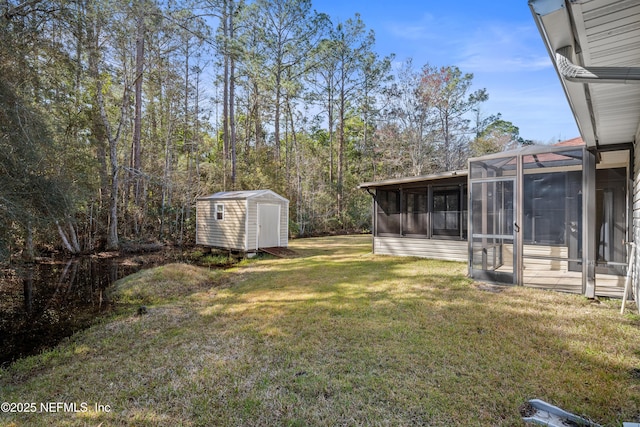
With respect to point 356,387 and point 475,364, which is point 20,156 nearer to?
point 356,387

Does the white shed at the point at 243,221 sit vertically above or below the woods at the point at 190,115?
below

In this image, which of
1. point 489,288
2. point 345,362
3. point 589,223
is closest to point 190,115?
point 489,288

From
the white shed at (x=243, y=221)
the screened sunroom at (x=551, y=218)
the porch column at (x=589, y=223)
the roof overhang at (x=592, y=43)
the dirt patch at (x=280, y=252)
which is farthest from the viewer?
the white shed at (x=243, y=221)

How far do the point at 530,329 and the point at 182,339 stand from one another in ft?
13.5

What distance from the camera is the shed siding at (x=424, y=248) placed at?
7.98m

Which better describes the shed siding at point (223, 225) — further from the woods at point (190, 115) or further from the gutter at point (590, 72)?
the gutter at point (590, 72)

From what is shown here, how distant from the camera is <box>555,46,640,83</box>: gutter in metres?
1.98

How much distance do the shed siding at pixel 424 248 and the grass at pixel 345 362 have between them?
2801 millimetres

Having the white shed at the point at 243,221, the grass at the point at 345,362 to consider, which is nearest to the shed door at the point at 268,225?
the white shed at the point at 243,221

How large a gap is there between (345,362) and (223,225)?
8794 millimetres

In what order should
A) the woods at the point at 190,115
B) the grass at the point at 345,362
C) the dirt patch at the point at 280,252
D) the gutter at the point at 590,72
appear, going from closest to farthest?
the gutter at the point at 590,72 → the grass at the point at 345,362 → the woods at the point at 190,115 → the dirt patch at the point at 280,252

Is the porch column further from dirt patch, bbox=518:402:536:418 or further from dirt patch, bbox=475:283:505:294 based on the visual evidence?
dirt patch, bbox=518:402:536:418

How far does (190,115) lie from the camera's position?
51.4ft

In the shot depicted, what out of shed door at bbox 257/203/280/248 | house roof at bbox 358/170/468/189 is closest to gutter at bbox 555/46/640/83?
house roof at bbox 358/170/468/189
